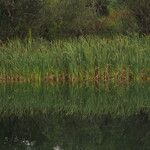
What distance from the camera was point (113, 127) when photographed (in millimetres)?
13406

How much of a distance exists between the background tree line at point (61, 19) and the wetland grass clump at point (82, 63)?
522 centimetres

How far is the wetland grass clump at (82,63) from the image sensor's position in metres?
17.6

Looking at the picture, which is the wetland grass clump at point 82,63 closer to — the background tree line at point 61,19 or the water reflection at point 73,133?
the water reflection at point 73,133

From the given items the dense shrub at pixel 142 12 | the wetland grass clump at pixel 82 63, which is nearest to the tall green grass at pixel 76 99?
the wetland grass clump at pixel 82 63

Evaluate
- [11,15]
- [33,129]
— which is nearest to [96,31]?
[11,15]

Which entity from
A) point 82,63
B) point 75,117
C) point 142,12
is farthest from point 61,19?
point 75,117

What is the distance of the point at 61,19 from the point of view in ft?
84.2

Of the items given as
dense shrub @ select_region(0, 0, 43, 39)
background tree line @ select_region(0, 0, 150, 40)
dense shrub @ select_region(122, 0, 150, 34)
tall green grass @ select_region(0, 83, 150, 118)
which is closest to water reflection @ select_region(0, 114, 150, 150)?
tall green grass @ select_region(0, 83, 150, 118)

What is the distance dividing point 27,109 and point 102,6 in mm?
18081

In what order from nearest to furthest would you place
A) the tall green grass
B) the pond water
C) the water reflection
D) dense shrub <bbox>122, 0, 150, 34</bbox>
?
the water reflection
the pond water
the tall green grass
dense shrub <bbox>122, 0, 150, 34</bbox>

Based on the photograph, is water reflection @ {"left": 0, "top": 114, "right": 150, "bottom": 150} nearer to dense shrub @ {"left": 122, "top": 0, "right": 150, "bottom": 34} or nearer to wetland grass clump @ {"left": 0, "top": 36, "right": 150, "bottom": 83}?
wetland grass clump @ {"left": 0, "top": 36, "right": 150, "bottom": 83}

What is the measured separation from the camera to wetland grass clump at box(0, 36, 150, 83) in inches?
693

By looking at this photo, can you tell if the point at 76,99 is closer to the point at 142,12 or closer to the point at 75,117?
the point at 75,117

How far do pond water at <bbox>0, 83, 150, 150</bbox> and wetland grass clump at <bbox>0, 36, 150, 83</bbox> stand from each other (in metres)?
0.36
